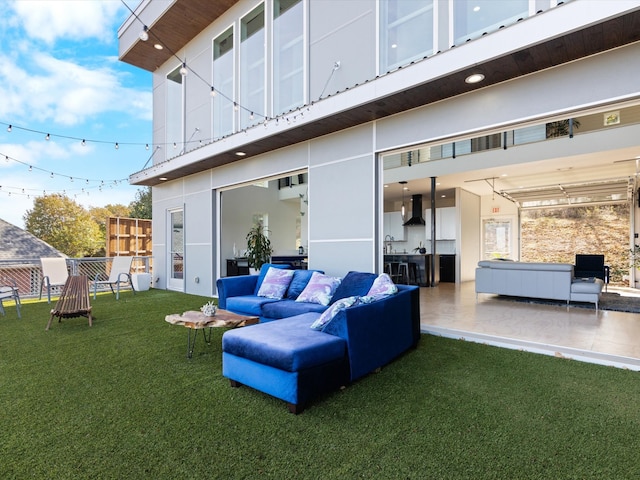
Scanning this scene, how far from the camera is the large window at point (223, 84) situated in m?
6.81

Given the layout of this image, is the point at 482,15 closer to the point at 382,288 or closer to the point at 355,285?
the point at 382,288

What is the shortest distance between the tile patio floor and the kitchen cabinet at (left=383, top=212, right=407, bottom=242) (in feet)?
16.7

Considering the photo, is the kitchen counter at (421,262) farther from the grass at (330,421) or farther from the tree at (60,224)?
the tree at (60,224)

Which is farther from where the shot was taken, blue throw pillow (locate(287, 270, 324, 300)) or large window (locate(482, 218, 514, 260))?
large window (locate(482, 218, 514, 260))

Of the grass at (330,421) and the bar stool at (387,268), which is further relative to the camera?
the bar stool at (387,268)

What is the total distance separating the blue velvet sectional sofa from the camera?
2375 mm

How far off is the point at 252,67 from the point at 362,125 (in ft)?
9.41

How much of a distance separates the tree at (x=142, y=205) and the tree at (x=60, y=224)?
3.29 m

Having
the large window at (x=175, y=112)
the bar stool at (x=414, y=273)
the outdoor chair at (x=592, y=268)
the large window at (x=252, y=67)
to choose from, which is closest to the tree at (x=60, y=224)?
the large window at (x=175, y=112)

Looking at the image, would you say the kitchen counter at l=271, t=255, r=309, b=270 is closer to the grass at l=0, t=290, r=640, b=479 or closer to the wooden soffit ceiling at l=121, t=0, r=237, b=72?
the grass at l=0, t=290, r=640, b=479

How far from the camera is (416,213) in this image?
11086mm

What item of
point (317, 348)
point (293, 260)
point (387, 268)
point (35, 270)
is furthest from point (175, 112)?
point (317, 348)

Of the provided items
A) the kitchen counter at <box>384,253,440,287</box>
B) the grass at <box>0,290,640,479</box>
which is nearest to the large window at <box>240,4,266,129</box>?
the grass at <box>0,290,640,479</box>

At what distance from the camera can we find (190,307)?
20.2ft
